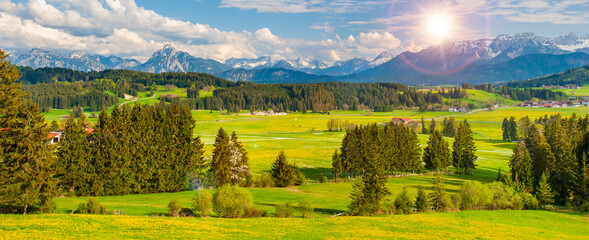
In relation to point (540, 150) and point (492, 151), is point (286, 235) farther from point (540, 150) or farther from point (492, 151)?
point (492, 151)

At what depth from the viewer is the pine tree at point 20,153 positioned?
38.8 meters

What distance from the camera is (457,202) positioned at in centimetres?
4988

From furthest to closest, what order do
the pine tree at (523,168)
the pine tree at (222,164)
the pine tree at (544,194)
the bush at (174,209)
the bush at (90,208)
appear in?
1. the pine tree at (222,164)
2. the pine tree at (523,168)
3. the pine tree at (544,194)
4. the bush at (174,209)
5. the bush at (90,208)

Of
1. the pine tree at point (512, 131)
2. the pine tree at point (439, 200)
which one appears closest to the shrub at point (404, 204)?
the pine tree at point (439, 200)

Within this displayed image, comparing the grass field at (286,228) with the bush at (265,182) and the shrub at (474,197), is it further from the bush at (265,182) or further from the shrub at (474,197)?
the bush at (265,182)

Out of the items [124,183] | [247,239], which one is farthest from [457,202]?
[124,183]

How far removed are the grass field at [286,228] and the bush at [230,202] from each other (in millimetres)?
3271

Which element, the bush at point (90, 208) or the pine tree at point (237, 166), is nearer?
the bush at point (90, 208)

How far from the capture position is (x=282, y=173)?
66938 millimetres

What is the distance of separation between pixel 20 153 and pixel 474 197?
5717cm

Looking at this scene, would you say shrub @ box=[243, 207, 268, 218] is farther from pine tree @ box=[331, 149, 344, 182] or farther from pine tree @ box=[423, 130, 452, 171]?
pine tree @ box=[423, 130, 452, 171]

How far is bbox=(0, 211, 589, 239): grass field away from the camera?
30453 millimetres

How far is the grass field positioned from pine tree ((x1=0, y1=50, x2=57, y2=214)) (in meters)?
3.71

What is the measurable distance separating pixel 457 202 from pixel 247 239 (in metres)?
33.3
